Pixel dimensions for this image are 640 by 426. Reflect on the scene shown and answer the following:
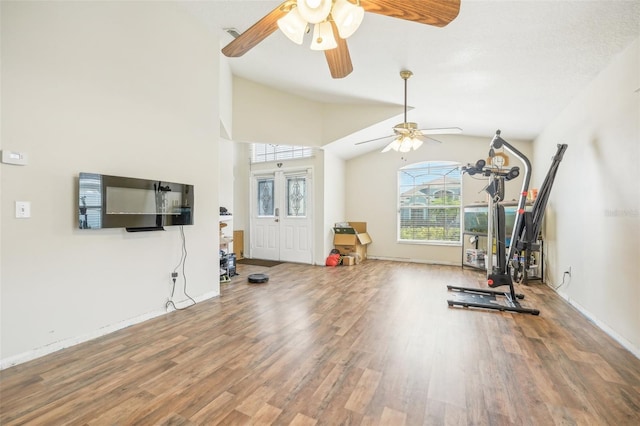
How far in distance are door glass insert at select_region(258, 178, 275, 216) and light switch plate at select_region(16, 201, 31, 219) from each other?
15.4 feet

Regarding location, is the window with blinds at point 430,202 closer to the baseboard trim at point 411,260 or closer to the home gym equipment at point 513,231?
A: the baseboard trim at point 411,260

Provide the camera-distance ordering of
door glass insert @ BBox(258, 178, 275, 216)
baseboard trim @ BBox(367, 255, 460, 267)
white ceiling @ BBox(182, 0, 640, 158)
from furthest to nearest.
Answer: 1. door glass insert @ BBox(258, 178, 275, 216)
2. baseboard trim @ BBox(367, 255, 460, 267)
3. white ceiling @ BBox(182, 0, 640, 158)

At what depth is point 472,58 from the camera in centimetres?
293

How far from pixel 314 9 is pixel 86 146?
7.28 feet

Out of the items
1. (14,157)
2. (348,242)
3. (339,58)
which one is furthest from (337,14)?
(348,242)

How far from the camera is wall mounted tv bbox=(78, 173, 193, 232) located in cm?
235

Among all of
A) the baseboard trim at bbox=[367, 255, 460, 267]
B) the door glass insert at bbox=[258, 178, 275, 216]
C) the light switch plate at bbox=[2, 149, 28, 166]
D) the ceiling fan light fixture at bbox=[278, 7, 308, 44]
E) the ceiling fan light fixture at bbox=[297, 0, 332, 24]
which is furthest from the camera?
the door glass insert at bbox=[258, 178, 275, 216]

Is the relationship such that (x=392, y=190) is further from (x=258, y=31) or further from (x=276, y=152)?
(x=258, y=31)

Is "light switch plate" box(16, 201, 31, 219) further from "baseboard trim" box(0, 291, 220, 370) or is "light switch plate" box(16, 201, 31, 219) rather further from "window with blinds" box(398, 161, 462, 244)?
"window with blinds" box(398, 161, 462, 244)

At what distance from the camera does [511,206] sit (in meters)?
4.88

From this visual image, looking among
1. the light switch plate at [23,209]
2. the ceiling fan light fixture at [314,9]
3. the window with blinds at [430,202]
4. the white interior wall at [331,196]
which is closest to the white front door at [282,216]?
the white interior wall at [331,196]

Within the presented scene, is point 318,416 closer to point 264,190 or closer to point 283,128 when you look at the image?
point 283,128

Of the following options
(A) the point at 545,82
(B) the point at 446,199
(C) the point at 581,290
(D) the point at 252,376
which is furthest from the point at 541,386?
(B) the point at 446,199

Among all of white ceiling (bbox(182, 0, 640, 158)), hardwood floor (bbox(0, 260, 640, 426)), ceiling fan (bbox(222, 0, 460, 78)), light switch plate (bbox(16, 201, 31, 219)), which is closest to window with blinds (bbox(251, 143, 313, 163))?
white ceiling (bbox(182, 0, 640, 158))
